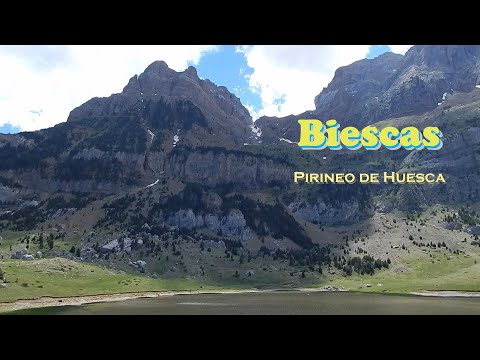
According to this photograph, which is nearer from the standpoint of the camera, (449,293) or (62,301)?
(62,301)

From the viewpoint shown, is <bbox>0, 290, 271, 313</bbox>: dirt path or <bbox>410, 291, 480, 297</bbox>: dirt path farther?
<bbox>410, 291, 480, 297</bbox>: dirt path

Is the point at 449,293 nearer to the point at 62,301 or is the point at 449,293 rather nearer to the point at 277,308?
the point at 277,308

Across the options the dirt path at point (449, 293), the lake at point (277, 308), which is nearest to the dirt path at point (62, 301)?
the lake at point (277, 308)

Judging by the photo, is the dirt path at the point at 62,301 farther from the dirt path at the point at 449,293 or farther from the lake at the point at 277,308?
the dirt path at the point at 449,293

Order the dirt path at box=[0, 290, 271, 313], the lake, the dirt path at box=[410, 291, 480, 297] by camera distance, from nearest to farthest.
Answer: the lake, the dirt path at box=[0, 290, 271, 313], the dirt path at box=[410, 291, 480, 297]

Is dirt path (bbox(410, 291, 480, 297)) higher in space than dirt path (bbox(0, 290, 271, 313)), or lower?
lower

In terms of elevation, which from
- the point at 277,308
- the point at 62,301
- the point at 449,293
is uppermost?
the point at 277,308

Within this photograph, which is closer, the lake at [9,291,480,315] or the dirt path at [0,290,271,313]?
the lake at [9,291,480,315]

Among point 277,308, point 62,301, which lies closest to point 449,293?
point 277,308

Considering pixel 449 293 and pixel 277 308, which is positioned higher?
pixel 277 308

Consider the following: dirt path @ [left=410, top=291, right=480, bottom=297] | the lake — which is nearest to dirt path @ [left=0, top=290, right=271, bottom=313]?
the lake

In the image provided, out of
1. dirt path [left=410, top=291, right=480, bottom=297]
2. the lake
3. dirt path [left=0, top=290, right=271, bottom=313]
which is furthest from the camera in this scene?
dirt path [left=410, top=291, right=480, bottom=297]

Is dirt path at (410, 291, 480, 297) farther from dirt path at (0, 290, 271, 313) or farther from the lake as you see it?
dirt path at (0, 290, 271, 313)
